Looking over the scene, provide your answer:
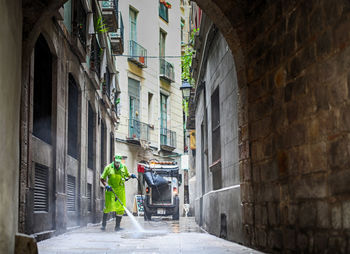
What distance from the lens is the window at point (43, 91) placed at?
10227 millimetres

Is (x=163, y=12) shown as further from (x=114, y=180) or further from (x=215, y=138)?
(x=215, y=138)

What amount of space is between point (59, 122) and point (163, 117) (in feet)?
69.9

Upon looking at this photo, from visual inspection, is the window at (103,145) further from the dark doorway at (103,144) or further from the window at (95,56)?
the window at (95,56)

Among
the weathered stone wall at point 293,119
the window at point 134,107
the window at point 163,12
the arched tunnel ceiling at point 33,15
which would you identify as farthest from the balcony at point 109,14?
the window at point 163,12

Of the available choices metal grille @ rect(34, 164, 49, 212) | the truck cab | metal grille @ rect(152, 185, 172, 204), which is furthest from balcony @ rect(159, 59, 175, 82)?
metal grille @ rect(34, 164, 49, 212)

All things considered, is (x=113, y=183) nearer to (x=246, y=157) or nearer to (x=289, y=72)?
(x=246, y=157)

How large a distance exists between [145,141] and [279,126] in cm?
2310

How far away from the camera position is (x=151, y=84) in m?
30.3

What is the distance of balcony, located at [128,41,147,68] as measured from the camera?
93.3ft

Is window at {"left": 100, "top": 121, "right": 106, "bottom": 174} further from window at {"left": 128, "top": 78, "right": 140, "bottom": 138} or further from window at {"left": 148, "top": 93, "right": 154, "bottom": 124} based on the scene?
window at {"left": 148, "top": 93, "right": 154, "bottom": 124}

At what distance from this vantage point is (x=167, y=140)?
106 ft

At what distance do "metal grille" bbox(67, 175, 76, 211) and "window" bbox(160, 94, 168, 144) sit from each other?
18436 mm

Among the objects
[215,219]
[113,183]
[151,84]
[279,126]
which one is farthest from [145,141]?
[279,126]

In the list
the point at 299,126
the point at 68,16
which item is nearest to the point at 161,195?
the point at 68,16
